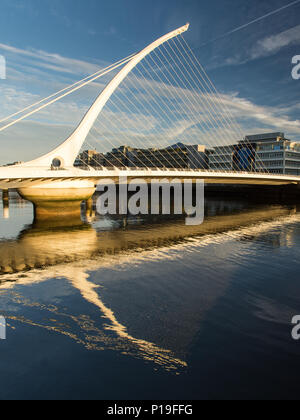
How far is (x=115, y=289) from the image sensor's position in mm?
9617

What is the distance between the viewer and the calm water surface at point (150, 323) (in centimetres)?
502

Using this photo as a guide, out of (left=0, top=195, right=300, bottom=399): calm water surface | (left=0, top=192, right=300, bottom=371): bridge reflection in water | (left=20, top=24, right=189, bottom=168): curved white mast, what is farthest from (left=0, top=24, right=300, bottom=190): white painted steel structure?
(left=0, top=195, right=300, bottom=399): calm water surface

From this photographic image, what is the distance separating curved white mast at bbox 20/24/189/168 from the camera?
24.9 metres

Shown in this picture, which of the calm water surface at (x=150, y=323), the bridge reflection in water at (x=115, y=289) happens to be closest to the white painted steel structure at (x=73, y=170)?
the bridge reflection in water at (x=115, y=289)

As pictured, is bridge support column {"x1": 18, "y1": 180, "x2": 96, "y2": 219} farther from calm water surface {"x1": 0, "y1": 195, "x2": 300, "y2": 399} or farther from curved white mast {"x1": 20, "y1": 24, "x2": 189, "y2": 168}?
calm water surface {"x1": 0, "y1": 195, "x2": 300, "y2": 399}

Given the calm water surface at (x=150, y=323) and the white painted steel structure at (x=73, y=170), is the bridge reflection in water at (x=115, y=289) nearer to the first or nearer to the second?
the calm water surface at (x=150, y=323)

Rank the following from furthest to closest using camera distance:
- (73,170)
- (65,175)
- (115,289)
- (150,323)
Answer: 1. (73,170)
2. (65,175)
3. (115,289)
4. (150,323)

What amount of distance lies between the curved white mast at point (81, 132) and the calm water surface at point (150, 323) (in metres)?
11.3

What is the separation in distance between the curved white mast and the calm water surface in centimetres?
1135

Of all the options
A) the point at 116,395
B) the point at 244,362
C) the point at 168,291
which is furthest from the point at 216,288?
the point at 116,395

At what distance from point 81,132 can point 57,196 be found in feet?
19.9

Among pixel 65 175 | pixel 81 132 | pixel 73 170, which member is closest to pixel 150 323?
pixel 65 175

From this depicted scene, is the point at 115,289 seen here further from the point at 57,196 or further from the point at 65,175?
the point at 57,196

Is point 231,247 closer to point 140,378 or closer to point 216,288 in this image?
point 216,288
